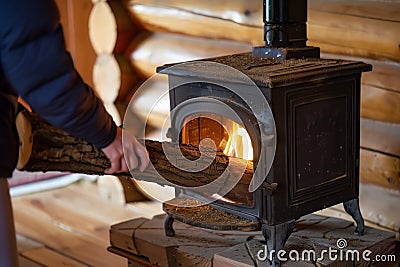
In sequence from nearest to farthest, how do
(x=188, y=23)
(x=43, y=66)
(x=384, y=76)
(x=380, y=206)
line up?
(x=43, y=66)
(x=384, y=76)
(x=380, y=206)
(x=188, y=23)

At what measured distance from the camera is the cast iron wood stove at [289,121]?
6.46 feet

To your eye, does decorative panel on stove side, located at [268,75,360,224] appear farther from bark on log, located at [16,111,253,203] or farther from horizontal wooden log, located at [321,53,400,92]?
horizontal wooden log, located at [321,53,400,92]

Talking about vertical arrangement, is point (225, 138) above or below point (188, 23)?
below

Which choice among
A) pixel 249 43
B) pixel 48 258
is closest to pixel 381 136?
pixel 249 43

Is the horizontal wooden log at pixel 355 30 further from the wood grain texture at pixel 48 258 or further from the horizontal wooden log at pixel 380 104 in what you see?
the wood grain texture at pixel 48 258

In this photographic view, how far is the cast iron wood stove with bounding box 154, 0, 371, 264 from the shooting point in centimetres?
197

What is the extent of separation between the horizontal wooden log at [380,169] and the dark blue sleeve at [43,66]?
1314 mm

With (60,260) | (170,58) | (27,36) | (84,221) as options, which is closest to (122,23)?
(170,58)

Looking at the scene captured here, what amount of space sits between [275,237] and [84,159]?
1.97ft

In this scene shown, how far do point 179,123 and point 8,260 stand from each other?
668mm

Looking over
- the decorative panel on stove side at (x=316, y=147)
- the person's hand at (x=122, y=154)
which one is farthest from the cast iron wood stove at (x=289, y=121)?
the person's hand at (x=122, y=154)

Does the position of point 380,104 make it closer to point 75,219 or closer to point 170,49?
point 170,49

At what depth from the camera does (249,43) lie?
117 inches

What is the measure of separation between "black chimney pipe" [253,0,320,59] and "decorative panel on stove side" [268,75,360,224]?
0.58 feet
